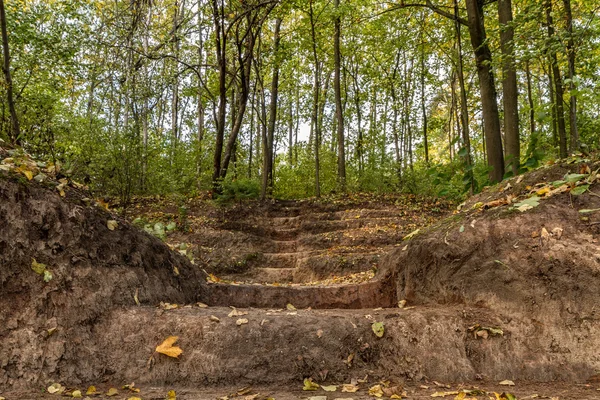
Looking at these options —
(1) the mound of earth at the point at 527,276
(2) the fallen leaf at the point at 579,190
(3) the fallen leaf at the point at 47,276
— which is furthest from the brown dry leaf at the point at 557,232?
(3) the fallen leaf at the point at 47,276

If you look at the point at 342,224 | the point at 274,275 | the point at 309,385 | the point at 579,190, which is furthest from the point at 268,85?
the point at 309,385

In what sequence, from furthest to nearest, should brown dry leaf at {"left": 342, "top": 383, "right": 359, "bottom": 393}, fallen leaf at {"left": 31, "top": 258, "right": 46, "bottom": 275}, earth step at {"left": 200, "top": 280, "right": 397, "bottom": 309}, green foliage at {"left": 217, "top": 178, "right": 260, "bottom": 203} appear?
green foliage at {"left": 217, "top": 178, "right": 260, "bottom": 203}
earth step at {"left": 200, "top": 280, "right": 397, "bottom": 309}
fallen leaf at {"left": 31, "top": 258, "right": 46, "bottom": 275}
brown dry leaf at {"left": 342, "top": 383, "right": 359, "bottom": 393}

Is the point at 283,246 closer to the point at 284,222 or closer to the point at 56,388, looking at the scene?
the point at 284,222

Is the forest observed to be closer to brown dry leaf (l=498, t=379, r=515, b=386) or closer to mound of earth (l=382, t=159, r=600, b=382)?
mound of earth (l=382, t=159, r=600, b=382)

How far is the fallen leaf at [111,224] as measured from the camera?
11.5ft

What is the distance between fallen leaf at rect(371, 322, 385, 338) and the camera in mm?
2963

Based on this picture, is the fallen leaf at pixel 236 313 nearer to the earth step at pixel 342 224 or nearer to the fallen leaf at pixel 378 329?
the fallen leaf at pixel 378 329

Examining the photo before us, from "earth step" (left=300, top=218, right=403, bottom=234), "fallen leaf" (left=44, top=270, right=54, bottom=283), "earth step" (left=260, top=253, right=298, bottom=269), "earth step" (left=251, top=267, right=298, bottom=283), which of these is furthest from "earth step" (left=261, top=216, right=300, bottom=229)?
"fallen leaf" (left=44, top=270, right=54, bottom=283)

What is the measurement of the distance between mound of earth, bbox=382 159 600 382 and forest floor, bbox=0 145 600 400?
0.03 ft

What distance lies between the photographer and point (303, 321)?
305 cm

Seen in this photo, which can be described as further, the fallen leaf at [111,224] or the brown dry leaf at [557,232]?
the fallen leaf at [111,224]

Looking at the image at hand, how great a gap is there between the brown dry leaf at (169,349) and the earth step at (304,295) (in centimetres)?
155

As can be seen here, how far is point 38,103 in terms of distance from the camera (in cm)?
707

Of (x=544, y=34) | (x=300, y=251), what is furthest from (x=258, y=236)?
(x=544, y=34)
